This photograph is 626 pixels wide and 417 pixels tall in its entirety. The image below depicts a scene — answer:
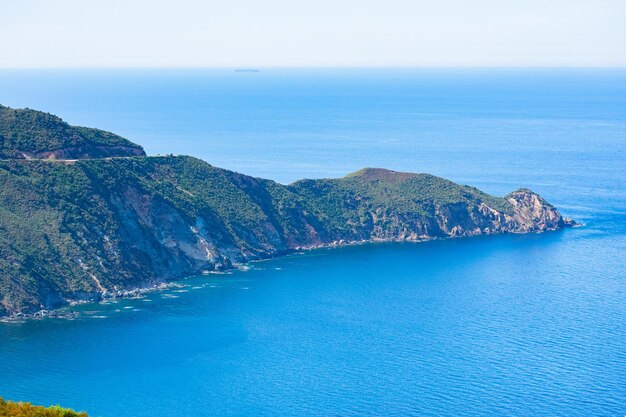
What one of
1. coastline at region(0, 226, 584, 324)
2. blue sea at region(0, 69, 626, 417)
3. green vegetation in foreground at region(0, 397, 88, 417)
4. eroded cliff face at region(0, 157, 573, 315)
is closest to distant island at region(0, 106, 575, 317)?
eroded cliff face at region(0, 157, 573, 315)

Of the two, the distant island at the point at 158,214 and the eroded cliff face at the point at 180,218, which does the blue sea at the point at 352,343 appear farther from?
the distant island at the point at 158,214

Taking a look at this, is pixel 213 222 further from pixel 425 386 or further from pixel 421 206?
pixel 425 386

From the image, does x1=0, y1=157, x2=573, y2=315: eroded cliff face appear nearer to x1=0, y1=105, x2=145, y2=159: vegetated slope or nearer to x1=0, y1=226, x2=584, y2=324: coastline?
x1=0, y1=226, x2=584, y2=324: coastline

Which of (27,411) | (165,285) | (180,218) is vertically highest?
(180,218)

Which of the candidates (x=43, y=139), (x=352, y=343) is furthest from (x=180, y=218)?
(x=352, y=343)

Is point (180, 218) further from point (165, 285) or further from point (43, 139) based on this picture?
point (43, 139)

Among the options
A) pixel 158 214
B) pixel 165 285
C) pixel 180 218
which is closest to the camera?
pixel 165 285

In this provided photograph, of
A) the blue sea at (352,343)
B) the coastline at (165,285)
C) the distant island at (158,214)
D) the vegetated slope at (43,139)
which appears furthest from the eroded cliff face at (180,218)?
the blue sea at (352,343)
